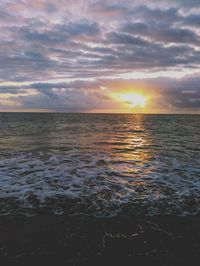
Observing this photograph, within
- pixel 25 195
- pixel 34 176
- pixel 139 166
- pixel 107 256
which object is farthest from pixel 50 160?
pixel 107 256

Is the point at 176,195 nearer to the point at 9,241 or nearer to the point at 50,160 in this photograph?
the point at 9,241

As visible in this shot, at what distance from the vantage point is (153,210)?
772 centimetres

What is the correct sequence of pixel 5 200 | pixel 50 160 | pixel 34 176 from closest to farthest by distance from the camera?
pixel 5 200, pixel 34 176, pixel 50 160

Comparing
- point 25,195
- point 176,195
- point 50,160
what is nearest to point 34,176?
point 25,195

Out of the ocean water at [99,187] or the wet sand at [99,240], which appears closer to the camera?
the wet sand at [99,240]

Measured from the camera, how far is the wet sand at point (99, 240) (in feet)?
17.3

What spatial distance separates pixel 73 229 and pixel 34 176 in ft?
19.5

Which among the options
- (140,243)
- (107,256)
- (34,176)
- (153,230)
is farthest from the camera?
(34,176)

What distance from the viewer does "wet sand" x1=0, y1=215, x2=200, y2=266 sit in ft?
17.3

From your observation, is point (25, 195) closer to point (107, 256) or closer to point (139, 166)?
point (107, 256)

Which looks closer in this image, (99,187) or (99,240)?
(99,240)

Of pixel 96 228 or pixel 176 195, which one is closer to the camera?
pixel 96 228

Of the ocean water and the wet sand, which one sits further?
the ocean water

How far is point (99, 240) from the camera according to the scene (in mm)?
6023
